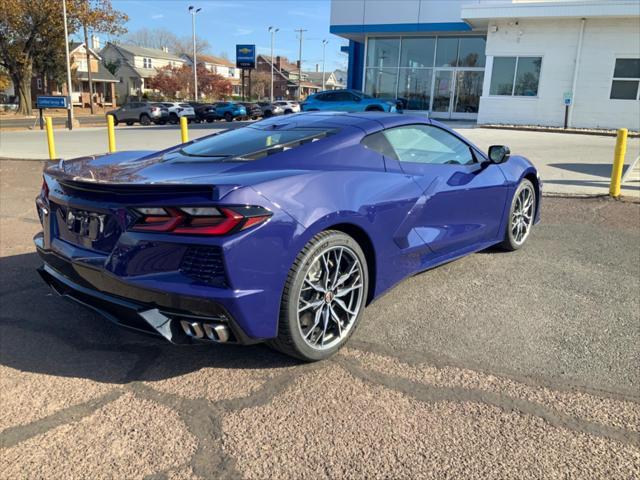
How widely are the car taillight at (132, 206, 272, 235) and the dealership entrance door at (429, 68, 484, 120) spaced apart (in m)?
27.4

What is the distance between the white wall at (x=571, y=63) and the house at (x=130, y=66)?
66358 millimetres

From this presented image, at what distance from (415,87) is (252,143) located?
90.1ft

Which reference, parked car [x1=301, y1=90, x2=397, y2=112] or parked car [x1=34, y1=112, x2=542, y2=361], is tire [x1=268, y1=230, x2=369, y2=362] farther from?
parked car [x1=301, y1=90, x2=397, y2=112]

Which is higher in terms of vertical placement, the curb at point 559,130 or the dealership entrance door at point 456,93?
the dealership entrance door at point 456,93

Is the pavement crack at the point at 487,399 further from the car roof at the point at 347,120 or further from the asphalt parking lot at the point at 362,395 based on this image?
the car roof at the point at 347,120

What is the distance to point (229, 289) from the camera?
2557 mm

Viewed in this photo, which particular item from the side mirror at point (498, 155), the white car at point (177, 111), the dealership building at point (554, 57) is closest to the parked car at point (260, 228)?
the side mirror at point (498, 155)

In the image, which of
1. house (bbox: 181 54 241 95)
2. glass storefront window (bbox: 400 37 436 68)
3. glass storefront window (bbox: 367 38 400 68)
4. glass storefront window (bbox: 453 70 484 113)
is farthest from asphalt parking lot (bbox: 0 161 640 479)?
house (bbox: 181 54 241 95)

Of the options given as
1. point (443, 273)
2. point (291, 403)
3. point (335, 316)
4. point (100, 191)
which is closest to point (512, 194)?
point (443, 273)

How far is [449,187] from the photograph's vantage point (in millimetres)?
3996

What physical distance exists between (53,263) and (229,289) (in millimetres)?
1336

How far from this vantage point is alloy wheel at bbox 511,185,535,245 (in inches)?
204


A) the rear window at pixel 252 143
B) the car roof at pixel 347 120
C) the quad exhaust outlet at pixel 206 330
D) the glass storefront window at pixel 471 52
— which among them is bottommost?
the quad exhaust outlet at pixel 206 330

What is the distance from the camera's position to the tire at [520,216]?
5.02 meters
